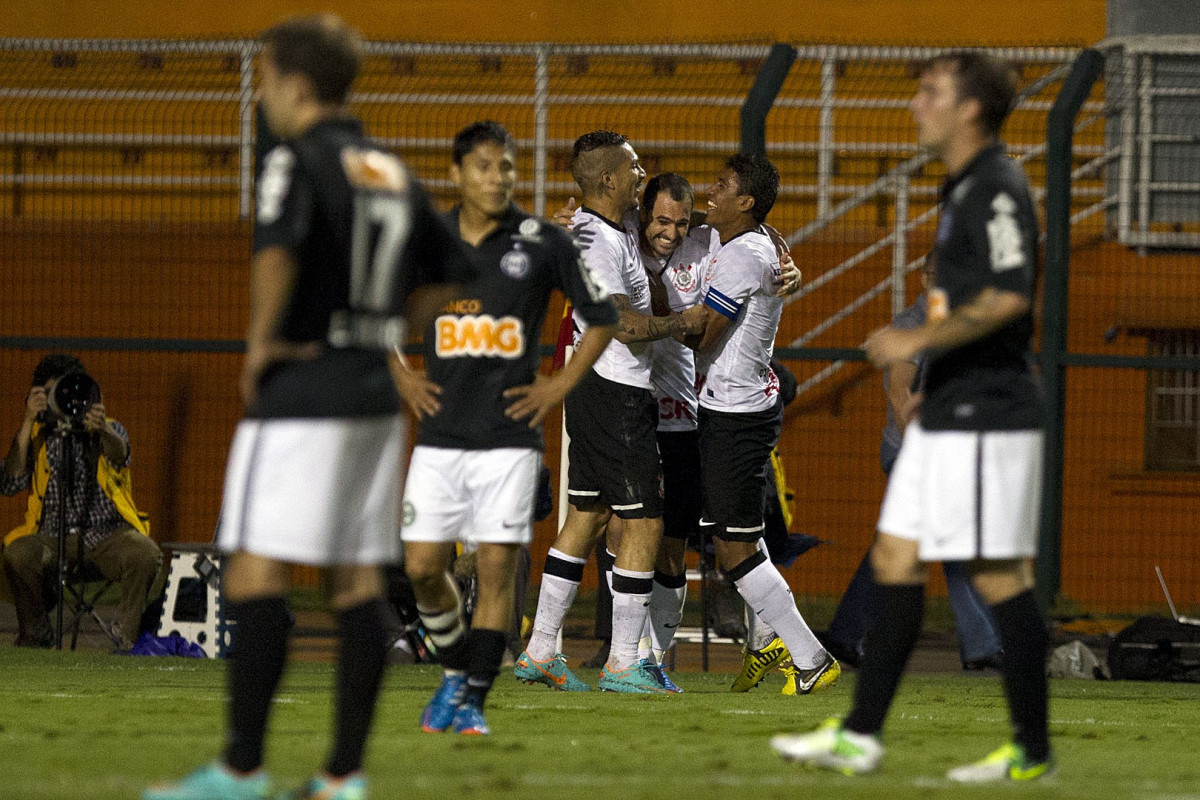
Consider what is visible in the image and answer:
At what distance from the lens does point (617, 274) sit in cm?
727

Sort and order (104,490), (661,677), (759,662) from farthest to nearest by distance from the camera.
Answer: (104,490) < (759,662) < (661,677)

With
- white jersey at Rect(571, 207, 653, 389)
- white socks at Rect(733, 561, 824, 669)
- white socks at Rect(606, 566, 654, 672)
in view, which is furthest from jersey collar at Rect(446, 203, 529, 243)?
Answer: white socks at Rect(733, 561, 824, 669)

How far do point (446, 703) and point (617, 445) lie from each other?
193cm

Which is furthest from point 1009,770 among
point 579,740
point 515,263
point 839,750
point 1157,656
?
point 1157,656

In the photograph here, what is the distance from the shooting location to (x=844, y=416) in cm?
1245

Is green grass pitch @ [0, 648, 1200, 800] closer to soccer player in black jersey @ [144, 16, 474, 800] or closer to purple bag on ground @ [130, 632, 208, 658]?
soccer player in black jersey @ [144, 16, 474, 800]

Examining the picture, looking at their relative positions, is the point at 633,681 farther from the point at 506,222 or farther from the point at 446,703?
the point at 506,222

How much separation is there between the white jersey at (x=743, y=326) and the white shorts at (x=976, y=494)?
2953 millimetres

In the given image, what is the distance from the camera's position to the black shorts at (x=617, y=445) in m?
7.20

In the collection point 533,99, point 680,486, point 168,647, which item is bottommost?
point 168,647

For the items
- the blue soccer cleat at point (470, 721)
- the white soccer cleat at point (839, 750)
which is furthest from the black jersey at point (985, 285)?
the blue soccer cleat at point (470, 721)

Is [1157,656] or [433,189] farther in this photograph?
[433,189]

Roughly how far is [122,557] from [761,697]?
408 centimetres

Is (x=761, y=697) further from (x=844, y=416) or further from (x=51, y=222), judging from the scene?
(x=51, y=222)
